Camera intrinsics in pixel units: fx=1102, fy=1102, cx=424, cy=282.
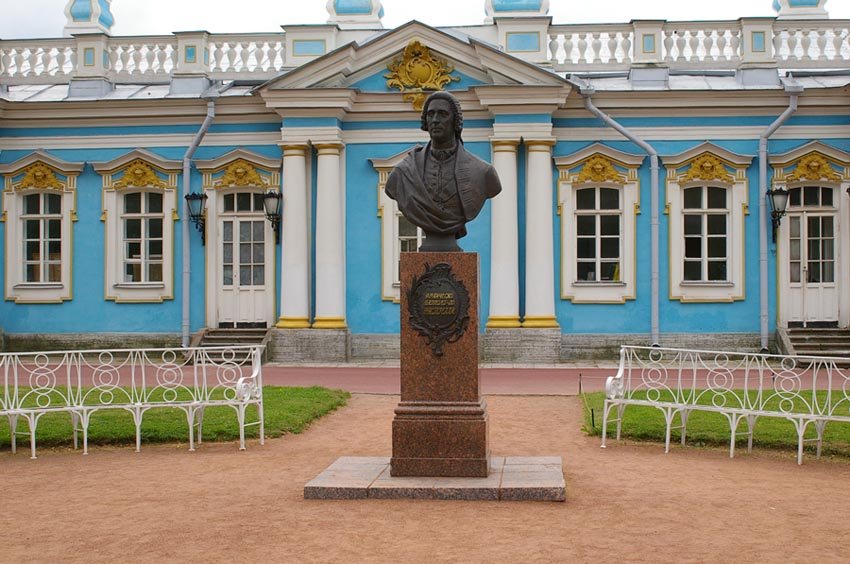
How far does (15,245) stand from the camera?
1819 centimetres

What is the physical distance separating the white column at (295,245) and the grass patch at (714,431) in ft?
25.1

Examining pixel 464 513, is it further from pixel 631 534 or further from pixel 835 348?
pixel 835 348

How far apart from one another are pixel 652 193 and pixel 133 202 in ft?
27.5

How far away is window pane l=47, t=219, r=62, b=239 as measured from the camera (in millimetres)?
18250

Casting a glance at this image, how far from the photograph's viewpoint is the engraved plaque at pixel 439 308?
6828 mm

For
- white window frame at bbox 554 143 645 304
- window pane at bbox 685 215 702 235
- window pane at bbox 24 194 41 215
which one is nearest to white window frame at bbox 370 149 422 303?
white window frame at bbox 554 143 645 304

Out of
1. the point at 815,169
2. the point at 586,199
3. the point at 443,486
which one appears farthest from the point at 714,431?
the point at 815,169

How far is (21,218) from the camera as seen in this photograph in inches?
717

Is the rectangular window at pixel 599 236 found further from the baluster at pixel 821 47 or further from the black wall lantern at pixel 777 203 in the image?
the baluster at pixel 821 47

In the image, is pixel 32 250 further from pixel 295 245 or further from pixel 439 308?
pixel 439 308

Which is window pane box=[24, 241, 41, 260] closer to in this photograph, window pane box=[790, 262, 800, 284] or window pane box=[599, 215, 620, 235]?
window pane box=[599, 215, 620, 235]

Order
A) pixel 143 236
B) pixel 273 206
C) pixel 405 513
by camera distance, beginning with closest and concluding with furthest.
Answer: pixel 405 513 → pixel 273 206 → pixel 143 236

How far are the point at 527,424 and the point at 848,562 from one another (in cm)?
499

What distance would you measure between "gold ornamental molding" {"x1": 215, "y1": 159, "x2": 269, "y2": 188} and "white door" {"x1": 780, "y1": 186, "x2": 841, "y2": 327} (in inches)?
326
